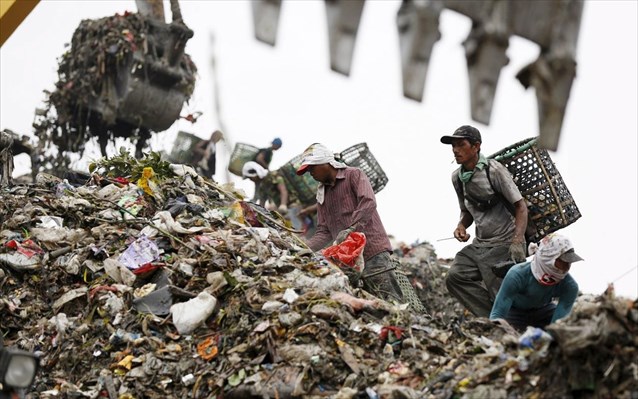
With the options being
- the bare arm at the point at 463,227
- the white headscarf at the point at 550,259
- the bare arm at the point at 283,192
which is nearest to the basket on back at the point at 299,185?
the bare arm at the point at 283,192

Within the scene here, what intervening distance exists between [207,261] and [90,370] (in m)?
1.15

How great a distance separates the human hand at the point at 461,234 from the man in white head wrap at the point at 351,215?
20.0 inches

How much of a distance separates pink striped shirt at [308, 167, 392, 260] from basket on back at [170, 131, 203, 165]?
7.47m

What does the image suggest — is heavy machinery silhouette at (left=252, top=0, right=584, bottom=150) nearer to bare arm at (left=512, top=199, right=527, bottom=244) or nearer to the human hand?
bare arm at (left=512, top=199, right=527, bottom=244)

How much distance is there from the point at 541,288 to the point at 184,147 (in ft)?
32.3

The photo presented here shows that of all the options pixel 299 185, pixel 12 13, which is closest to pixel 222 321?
pixel 12 13

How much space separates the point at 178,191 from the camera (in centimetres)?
1052

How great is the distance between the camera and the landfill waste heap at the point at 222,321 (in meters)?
6.07

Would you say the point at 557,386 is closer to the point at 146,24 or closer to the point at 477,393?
the point at 477,393

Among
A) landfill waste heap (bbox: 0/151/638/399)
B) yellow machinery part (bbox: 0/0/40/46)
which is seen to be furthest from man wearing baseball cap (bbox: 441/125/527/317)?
yellow machinery part (bbox: 0/0/40/46)

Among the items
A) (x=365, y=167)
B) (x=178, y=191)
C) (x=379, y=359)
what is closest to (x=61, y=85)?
(x=365, y=167)

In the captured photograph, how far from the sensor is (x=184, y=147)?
1716 cm

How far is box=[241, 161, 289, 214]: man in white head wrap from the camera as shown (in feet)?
47.6

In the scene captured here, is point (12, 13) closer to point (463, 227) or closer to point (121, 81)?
point (463, 227)
